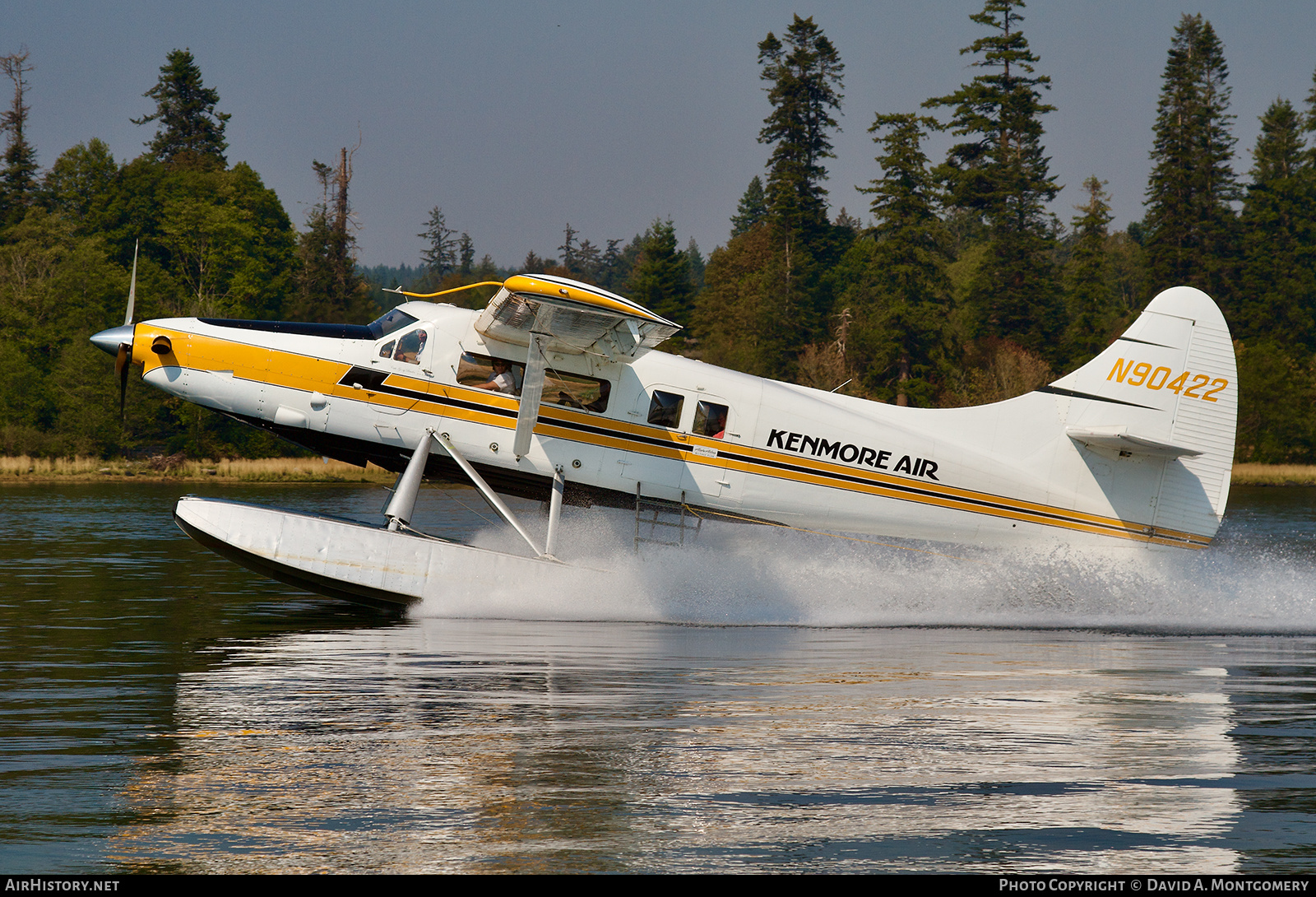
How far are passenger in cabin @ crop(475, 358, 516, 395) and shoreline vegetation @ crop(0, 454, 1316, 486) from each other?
67.0ft

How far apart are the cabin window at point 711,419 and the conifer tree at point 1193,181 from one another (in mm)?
52925

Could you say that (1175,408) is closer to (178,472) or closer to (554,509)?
(554,509)

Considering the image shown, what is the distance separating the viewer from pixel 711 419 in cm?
1078

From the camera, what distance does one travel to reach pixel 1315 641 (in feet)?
30.4

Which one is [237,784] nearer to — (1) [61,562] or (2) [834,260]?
(1) [61,562]

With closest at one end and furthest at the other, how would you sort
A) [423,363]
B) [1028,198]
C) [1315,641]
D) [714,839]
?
[714,839] → [1315,641] → [423,363] → [1028,198]

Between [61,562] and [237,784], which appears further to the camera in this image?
[61,562]

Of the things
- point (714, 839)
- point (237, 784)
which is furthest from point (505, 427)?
point (714, 839)

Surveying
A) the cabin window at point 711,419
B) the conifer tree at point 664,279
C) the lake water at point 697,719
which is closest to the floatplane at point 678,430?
the cabin window at point 711,419

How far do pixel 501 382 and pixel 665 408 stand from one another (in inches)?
63.1

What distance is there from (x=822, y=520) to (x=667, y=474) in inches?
63.8

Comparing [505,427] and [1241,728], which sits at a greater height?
[505,427]

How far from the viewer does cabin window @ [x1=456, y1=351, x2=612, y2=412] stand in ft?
34.6

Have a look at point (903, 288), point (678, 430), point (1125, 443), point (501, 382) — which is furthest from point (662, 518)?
point (903, 288)
